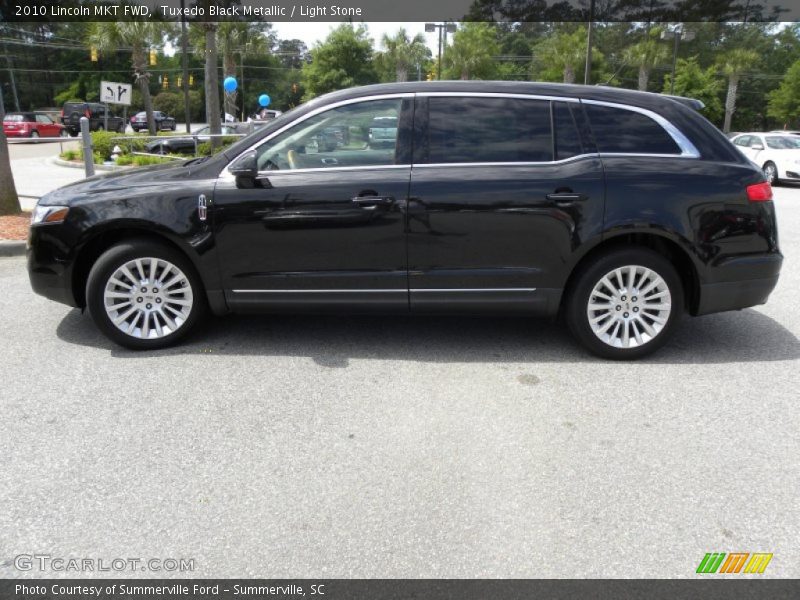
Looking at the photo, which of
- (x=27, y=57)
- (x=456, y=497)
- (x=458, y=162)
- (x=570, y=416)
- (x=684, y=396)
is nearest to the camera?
(x=456, y=497)

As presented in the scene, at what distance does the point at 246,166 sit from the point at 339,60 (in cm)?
5702

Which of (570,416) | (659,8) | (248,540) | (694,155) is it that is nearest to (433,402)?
(570,416)

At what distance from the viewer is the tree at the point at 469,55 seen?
49.5m

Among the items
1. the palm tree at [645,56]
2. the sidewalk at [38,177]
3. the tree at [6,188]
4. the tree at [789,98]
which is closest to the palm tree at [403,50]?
the palm tree at [645,56]

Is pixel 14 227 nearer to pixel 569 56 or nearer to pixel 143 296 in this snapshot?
pixel 143 296

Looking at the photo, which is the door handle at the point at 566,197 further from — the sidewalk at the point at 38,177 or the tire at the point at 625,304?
the sidewalk at the point at 38,177

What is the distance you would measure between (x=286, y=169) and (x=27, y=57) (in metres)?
81.1

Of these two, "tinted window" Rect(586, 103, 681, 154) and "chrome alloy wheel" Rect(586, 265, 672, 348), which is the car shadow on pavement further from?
"tinted window" Rect(586, 103, 681, 154)

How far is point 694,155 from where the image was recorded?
4449mm

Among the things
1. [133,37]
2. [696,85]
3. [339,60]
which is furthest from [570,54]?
[133,37]

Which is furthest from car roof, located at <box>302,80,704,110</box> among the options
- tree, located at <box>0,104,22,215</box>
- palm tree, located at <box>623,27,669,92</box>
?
palm tree, located at <box>623,27,669,92</box>

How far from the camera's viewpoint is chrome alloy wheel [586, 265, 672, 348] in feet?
14.7

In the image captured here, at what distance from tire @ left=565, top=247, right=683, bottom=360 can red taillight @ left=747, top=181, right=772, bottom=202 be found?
71 centimetres
